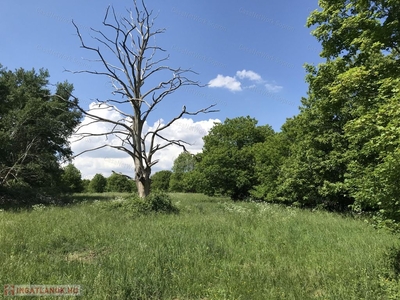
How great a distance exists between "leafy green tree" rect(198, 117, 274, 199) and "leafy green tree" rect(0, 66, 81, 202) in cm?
1581

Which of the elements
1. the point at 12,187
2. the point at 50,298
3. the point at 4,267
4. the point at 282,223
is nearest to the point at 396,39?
the point at 282,223

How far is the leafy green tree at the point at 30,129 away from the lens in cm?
2484

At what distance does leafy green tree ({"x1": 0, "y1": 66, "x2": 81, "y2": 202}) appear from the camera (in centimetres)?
2484

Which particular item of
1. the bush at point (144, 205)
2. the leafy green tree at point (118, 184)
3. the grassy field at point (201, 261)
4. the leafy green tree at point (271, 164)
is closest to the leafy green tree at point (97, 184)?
the leafy green tree at point (118, 184)

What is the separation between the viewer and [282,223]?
11547 mm

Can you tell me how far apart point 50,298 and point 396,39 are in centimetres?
977

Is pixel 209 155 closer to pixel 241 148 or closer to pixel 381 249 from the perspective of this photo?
pixel 241 148

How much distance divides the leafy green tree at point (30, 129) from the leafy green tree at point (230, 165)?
622 inches

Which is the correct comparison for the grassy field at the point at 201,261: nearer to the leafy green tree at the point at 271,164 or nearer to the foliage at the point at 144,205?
the foliage at the point at 144,205

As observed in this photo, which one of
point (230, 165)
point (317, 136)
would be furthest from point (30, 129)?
point (317, 136)

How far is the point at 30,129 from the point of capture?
85.0 ft

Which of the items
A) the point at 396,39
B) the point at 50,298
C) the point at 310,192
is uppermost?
the point at 396,39

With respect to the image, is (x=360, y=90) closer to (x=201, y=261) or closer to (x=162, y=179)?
(x=201, y=261)

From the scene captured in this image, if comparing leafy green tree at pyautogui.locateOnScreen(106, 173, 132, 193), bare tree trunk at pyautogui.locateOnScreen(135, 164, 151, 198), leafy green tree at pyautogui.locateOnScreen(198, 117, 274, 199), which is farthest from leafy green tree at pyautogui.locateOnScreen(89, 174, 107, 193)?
bare tree trunk at pyautogui.locateOnScreen(135, 164, 151, 198)
